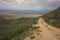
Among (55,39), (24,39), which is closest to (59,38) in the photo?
(55,39)

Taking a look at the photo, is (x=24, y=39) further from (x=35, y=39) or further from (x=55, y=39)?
(x=55, y=39)

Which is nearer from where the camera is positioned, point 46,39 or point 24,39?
point 46,39

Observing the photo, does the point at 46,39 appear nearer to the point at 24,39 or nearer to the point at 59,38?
the point at 59,38

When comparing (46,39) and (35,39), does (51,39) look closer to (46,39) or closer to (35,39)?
(46,39)

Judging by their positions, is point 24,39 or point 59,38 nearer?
point 59,38

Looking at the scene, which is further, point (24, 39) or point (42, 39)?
point (24, 39)

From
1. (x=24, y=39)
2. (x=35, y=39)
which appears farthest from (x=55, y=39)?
(x=24, y=39)

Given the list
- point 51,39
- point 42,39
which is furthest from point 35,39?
point 51,39
